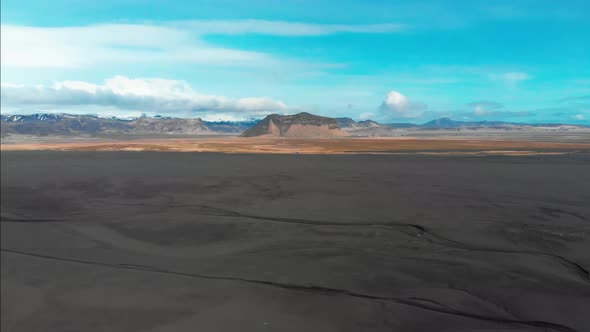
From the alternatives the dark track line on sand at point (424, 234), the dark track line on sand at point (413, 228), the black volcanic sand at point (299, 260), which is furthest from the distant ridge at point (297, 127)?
the dark track line on sand at point (424, 234)

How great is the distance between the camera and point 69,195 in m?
22.0

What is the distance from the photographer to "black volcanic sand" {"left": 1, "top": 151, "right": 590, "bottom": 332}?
7.91 metres

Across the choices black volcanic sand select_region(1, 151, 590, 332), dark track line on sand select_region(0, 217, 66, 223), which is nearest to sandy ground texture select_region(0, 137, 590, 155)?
black volcanic sand select_region(1, 151, 590, 332)

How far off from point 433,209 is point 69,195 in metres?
19.5

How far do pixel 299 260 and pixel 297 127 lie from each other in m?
162

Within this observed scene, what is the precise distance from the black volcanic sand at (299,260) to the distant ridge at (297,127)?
477ft

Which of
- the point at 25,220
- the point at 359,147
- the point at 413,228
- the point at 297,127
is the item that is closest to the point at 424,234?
the point at 413,228

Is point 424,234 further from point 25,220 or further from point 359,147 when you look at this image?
point 359,147

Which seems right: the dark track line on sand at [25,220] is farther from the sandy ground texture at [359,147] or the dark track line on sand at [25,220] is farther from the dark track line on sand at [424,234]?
the sandy ground texture at [359,147]

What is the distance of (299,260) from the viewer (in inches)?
438

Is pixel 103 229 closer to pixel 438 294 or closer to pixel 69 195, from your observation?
pixel 69 195

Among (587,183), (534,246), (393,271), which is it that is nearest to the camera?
(393,271)

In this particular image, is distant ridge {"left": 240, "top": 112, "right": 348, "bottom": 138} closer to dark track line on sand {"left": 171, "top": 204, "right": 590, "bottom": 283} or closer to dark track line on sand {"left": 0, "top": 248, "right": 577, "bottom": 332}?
dark track line on sand {"left": 171, "top": 204, "right": 590, "bottom": 283}

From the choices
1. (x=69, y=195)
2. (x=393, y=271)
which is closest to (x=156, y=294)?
(x=393, y=271)
